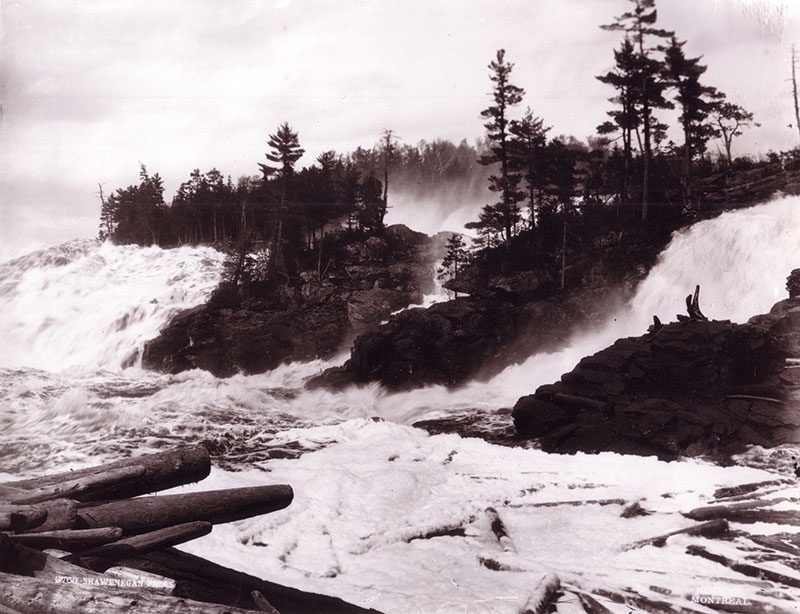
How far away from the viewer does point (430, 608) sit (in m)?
4.21

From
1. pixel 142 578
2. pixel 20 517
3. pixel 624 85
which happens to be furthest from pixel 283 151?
pixel 142 578

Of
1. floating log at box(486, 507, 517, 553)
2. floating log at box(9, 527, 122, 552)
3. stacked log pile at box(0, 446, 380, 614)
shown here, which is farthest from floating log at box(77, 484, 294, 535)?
floating log at box(486, 507, 517, 553)

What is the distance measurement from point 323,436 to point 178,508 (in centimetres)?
461

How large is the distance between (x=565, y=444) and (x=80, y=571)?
6629 mm

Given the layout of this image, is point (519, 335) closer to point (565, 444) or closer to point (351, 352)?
point (351, 352)

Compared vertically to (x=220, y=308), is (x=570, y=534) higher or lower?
lower

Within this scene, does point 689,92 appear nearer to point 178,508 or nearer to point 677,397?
point 677,397

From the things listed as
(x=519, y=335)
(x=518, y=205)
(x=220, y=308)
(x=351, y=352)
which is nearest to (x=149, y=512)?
(x=220, y=308)

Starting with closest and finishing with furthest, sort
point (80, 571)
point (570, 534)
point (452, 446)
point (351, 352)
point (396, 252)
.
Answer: point (80, 571), point (570, 534), point (452, 446), point (351, 352), point (396, 252)

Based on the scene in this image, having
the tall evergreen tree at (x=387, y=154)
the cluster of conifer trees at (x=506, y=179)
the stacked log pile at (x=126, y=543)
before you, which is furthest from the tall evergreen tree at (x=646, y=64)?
the stacked log pile at (x=126, y=543)

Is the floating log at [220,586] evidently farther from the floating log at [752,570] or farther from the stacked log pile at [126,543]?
the floating log at [752,570]

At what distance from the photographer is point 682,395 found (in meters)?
8.52

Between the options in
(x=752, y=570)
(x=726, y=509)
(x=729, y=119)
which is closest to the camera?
(x=752, y=570)

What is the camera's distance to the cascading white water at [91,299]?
6.88 metres
